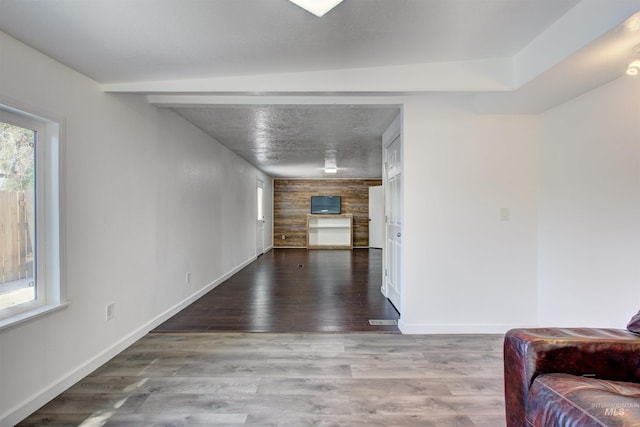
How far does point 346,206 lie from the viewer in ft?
29.9

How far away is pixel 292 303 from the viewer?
365 cm

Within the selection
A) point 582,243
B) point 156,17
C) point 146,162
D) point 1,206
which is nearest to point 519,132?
point 582,243

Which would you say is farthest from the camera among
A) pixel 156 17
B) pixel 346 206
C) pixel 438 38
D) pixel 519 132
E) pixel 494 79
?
pixel 346 206

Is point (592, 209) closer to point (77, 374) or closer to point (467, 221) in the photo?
point (467, 221)

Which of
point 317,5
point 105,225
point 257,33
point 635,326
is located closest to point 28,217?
point 105,225

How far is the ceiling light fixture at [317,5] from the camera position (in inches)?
53.4

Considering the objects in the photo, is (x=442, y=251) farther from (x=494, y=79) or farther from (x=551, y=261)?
(x=494, y=79)

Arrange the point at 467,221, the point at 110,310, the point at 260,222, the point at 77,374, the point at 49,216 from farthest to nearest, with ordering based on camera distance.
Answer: the point at 260,222 < the point at 467,221 < the point at 110,310 < the point at 77,374 < the point at 49,216

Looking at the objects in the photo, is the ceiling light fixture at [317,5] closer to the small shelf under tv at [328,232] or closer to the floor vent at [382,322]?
the floor vent at [382,322]

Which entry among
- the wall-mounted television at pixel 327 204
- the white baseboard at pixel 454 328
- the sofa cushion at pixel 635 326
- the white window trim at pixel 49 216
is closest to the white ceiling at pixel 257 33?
the white window trim at pixel 49 216

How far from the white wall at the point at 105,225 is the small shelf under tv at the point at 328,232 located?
542 cm

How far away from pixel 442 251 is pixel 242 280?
3196 millimetres

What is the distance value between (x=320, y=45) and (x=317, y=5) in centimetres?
50

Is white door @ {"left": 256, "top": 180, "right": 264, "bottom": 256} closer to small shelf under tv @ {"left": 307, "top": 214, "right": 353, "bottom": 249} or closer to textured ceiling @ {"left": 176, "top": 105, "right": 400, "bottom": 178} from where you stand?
small shelf under tv @ {"left": 307, "top": 214, "right": 353, "bottom": 249}
